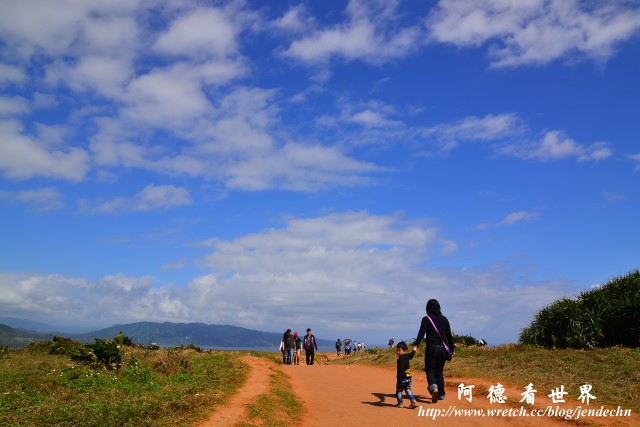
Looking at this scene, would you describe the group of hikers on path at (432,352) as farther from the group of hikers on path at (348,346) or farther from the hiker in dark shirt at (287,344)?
the group of hikers on path at (348,346)

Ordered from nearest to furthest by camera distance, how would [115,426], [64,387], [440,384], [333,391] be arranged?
[115,426] < [440,384] < [64,387] < [333,391]

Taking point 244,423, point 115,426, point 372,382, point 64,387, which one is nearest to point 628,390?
point 372,382

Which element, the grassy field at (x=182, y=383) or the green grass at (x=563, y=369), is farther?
the green grass at (x=563, y=369)

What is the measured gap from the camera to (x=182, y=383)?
1403 cm

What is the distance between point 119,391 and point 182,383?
1.85m

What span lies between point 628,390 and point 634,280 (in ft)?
31.4

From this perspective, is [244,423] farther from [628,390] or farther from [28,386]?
[628,390]

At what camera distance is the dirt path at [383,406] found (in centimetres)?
1041

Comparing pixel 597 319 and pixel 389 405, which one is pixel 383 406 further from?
pixel 597 319

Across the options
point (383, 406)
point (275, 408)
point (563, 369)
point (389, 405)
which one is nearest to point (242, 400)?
point (275, 408)

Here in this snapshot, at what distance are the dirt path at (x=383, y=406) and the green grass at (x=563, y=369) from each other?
2.44 feet

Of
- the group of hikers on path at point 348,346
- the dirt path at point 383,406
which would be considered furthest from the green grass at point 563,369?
the group of hikers on path at point 348,346

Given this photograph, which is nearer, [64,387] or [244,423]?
[244,423]

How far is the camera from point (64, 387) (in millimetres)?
13273
